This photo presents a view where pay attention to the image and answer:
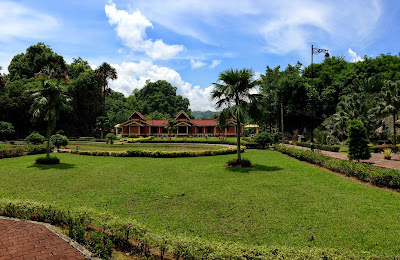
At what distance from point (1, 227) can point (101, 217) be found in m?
2.65

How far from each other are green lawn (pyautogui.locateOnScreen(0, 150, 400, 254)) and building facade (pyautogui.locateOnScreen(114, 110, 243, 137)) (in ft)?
133

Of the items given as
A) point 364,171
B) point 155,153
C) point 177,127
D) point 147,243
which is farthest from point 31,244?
point 177,127

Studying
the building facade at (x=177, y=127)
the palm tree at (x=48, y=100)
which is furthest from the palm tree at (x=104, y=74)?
the palm tree at (x=48, y=100)

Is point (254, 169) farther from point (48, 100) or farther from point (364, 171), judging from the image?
point (48, 100)

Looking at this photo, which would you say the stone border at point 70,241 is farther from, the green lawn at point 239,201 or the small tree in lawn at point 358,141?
the small tree in lawn at point 358,141

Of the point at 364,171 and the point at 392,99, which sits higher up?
the point at 392,99

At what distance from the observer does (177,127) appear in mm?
54438

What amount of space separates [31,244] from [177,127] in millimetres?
49330

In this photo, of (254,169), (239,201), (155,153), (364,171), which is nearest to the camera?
(239,201)

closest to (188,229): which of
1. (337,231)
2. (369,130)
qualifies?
(337,231)

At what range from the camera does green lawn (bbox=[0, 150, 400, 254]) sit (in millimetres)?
6012

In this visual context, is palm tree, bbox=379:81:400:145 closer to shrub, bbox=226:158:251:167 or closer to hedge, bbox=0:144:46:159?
shrub, bbox=226:158:251:167

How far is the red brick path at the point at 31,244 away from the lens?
478cm

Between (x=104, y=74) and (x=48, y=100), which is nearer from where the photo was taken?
(x=48, y=100)
